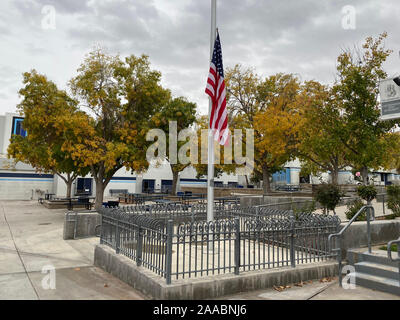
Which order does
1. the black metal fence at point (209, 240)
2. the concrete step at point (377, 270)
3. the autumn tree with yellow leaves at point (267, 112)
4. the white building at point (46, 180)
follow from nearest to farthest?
1. the black metal fence at point (209, 240)
2. the concrete step at point (377, 270)
3. the autumn tree with yellow leaves at point (267, 112)
4. the white building at point (46, 180)

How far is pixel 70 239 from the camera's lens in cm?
1266

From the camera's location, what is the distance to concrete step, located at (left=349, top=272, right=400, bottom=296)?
6.41 m

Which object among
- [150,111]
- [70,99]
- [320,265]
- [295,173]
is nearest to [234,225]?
[320,265]

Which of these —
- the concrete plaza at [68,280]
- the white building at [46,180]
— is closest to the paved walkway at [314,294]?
the concrete plaza at [68,280]

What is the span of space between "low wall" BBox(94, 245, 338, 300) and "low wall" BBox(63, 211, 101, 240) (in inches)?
211

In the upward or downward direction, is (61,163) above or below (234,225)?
above

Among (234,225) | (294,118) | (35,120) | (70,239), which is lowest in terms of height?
(70,239)

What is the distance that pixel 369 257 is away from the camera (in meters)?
7.63

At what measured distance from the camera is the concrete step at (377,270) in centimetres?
678

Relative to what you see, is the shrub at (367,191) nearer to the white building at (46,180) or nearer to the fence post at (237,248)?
the fence post at (237,248)

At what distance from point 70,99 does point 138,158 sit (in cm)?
545

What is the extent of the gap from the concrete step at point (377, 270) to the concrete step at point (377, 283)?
118mm

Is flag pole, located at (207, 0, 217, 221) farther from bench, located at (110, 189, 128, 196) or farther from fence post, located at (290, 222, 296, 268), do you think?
bench, located at (110, 189, 128, 196)
